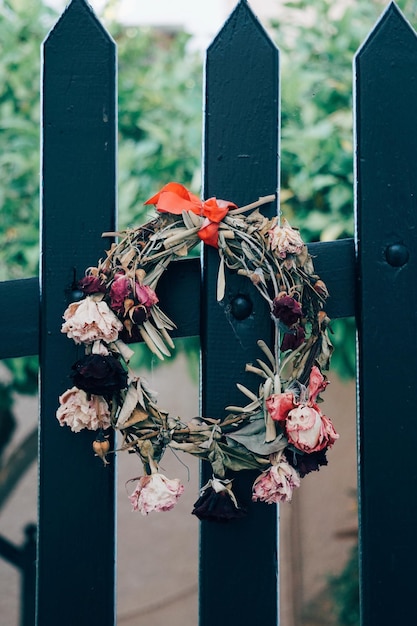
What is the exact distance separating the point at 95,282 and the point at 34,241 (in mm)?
859

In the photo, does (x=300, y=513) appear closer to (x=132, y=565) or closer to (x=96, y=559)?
(x=132, y=565)

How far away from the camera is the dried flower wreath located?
99 centimetres

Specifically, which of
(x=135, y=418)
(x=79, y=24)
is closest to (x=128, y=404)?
(x=135, y=418)

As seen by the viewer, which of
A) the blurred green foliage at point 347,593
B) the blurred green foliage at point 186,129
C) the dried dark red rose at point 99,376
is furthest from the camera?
the blurred green foliage at point 347,593

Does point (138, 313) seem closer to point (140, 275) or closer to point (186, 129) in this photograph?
point (140, 275)

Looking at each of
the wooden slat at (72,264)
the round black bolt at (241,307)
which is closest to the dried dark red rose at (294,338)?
the round black bolt at (241,307)

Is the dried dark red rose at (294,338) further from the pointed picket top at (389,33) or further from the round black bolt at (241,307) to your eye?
the pointed picket top at (389,33)

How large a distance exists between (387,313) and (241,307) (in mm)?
237

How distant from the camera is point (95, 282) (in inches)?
40.0

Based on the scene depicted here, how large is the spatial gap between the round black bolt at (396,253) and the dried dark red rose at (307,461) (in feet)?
1.11

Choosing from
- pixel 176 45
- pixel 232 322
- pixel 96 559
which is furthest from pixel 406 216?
pixel 176 45

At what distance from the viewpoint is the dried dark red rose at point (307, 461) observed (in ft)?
3.34

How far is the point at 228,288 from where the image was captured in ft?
3.69

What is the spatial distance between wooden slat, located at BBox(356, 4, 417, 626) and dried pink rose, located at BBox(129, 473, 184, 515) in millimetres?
343
